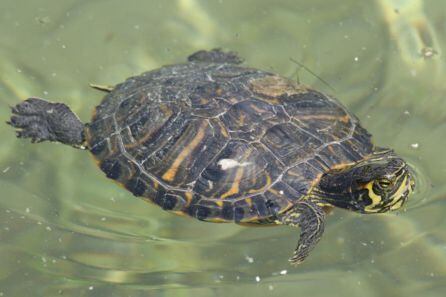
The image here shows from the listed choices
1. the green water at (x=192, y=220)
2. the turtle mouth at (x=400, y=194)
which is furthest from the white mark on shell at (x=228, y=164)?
the turtle mouth at (x=400, y=194)

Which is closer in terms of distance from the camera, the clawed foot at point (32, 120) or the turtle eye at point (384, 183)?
the turtle eye at point (384, 183)

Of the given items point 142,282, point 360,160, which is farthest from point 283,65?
point 142,282

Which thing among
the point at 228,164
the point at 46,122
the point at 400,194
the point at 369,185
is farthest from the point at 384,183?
the point at 46,122

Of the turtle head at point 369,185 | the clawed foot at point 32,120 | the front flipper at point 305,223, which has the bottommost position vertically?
the clawed foot at point 32,120

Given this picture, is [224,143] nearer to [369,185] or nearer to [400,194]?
[369,185]

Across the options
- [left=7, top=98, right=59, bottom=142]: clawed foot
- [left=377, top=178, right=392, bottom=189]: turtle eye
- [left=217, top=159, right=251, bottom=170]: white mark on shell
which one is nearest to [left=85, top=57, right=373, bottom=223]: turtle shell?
[left=217, top=159, right=251, bottom=170]: white mark on shell

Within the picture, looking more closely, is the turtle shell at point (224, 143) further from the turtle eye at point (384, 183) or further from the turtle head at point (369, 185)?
the turtle eye at point (384, 183)

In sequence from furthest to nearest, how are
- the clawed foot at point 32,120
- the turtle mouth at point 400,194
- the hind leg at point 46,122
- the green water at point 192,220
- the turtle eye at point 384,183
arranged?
the clawed foot at point 32,120, the hind leg at point 46,122, the green water at point 192,220, the turtle mouth at point 400,194, the turtle eye at point 384,183

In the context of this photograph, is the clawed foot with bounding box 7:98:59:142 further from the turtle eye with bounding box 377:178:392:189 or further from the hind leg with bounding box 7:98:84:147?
the turtle eye with bounding box 377:178:392:189
